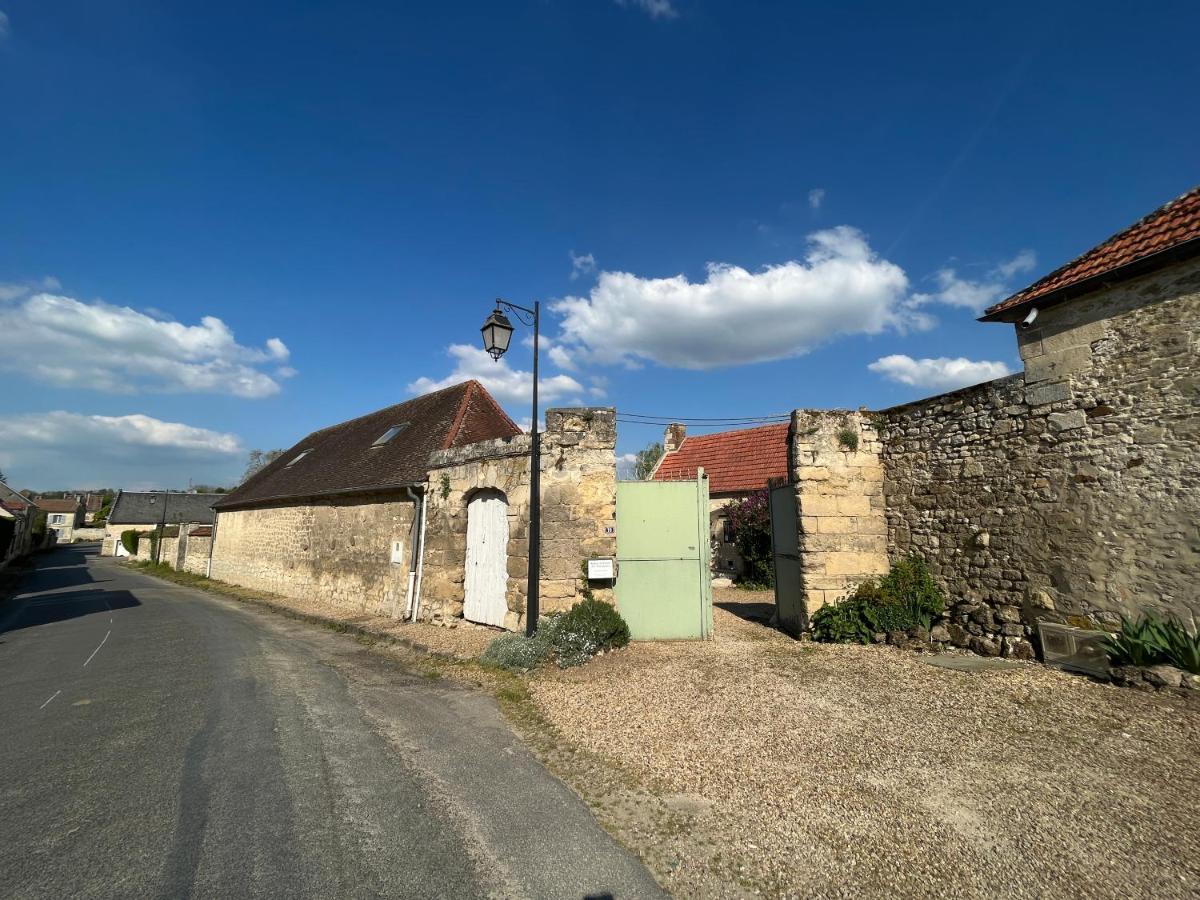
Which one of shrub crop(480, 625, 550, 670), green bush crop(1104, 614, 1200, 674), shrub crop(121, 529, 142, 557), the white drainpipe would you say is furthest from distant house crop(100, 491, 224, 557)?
green bush crop(1104, 614, 1200, 674)

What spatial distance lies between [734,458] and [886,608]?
11840mm

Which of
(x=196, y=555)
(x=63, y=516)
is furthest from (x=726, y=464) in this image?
(x=63, y=516)

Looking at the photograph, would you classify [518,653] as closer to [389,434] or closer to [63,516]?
[389,434]

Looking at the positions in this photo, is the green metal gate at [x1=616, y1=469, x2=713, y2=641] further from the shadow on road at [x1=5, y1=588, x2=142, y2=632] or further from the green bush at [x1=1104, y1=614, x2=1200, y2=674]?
the shadow on road at [x1=5, y1=588, x2=142, y2=632]

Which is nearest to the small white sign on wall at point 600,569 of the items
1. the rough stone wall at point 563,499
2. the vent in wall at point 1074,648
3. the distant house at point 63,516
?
the rough stone wall at point 563,499

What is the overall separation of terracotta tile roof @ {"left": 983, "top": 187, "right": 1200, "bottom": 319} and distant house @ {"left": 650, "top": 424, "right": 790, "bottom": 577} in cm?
874

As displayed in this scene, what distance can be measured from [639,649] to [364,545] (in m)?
8.04

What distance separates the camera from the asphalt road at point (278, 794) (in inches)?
104

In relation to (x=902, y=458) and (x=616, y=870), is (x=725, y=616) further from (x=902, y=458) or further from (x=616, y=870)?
(x=616, y=870)

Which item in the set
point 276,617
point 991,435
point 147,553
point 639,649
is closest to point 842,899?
point 639,649

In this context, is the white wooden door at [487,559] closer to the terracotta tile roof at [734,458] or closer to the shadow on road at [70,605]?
the terracotta tile roof at [734,458]

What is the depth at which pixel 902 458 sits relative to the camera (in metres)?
7.74

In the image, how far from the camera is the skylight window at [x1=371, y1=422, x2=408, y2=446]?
1545 centimetres

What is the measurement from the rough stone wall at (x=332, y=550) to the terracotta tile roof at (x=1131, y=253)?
1059 centimetres
